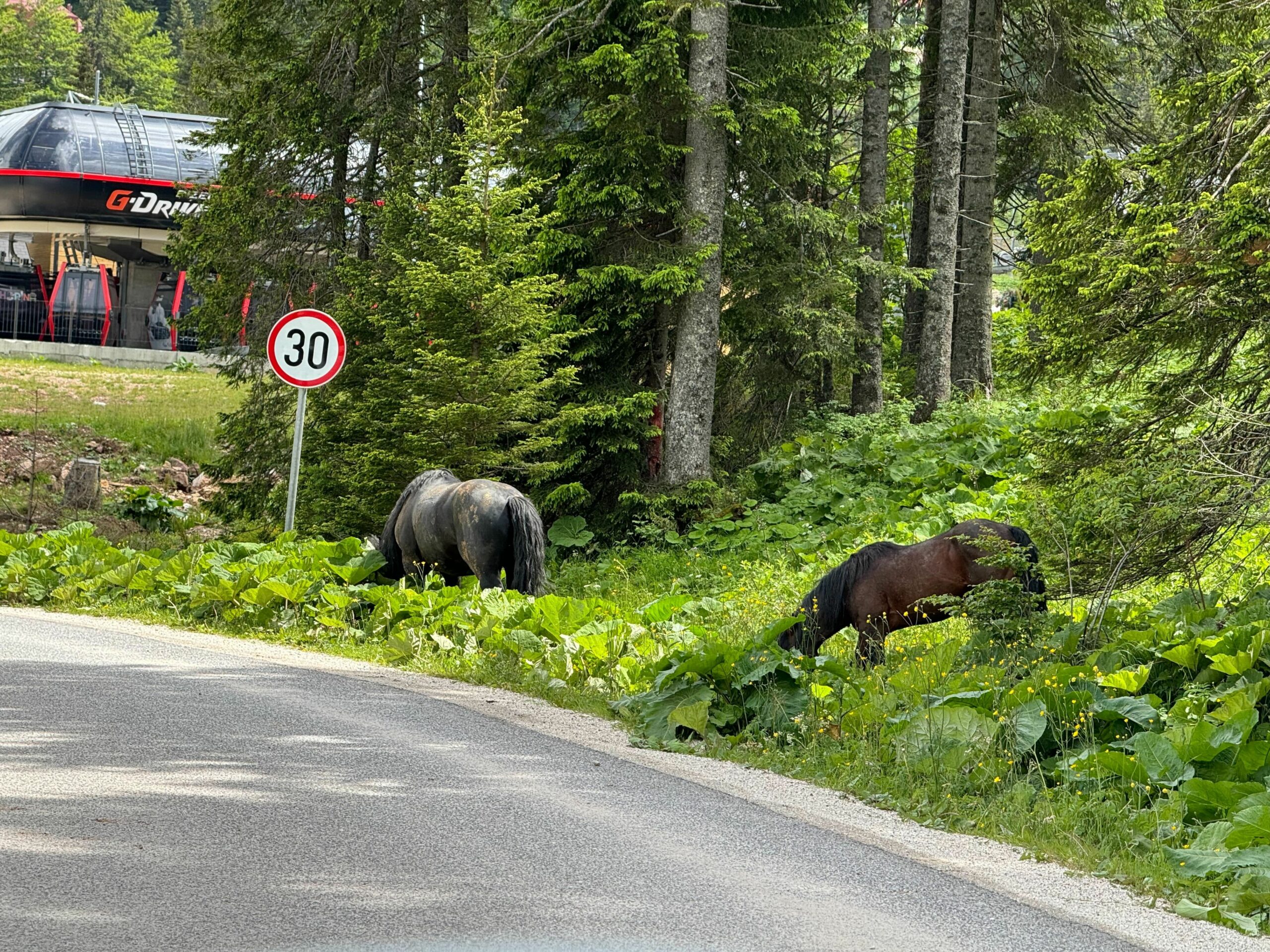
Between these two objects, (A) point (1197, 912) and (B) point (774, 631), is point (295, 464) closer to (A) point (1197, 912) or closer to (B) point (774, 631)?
(B) point (774, 631)

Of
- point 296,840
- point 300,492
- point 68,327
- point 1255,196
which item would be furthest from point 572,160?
point 68,327

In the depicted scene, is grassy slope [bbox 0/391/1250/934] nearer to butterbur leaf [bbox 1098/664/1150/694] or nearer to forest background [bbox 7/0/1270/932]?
forest background [bbox 7/0/1270/932]

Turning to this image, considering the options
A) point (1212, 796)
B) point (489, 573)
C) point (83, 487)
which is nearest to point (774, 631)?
point (1212, 796)

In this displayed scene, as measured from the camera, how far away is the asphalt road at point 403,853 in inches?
187

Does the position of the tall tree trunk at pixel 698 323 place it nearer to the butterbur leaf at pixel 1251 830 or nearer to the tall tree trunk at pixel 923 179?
the tall tree trunk at pixel 923 179

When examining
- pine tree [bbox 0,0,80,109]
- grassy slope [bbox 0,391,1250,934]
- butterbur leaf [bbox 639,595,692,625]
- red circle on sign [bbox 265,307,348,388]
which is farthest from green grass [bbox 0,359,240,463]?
pine tree [bbox 0,0,80,109]

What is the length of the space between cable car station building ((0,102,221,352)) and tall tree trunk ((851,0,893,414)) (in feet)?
87.2

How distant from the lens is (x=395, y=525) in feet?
45.2

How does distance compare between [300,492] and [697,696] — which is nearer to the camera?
[697,696]

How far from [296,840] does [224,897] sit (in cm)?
78

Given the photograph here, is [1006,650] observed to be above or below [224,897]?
above

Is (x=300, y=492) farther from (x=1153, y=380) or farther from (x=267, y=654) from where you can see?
(x=1153, y=380)

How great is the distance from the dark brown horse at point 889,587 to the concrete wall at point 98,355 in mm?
32867

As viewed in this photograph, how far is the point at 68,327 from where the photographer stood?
43.0 m
